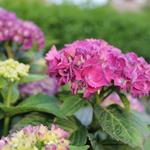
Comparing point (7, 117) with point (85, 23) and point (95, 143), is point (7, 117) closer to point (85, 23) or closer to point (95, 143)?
point (95, 143)

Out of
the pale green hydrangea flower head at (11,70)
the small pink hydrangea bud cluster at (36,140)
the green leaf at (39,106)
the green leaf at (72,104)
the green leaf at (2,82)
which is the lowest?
the small pink hydrangea bud cluster at (36,140)

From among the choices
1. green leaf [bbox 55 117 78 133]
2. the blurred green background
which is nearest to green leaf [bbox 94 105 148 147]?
green leaf [bbox 55 117 78 133]

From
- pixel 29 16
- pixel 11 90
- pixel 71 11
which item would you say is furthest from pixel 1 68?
pixel 71 11

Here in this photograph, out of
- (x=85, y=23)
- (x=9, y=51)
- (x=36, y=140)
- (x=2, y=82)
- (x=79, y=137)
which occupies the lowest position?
(x=36, y=140)

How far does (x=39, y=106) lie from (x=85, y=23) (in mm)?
4450

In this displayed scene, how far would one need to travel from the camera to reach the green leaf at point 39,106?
6.13 feet

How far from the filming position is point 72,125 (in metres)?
1.88

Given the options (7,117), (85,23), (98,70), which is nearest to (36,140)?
(98,70)

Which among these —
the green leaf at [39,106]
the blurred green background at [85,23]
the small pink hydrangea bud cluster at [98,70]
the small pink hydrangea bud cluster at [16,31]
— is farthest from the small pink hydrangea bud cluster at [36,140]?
the blurred green background at [85,23]

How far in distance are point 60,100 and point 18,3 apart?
13.5 feet

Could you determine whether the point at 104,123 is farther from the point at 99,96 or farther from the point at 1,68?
the point at 1,68

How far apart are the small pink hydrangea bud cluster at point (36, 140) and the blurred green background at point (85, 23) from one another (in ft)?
14.2

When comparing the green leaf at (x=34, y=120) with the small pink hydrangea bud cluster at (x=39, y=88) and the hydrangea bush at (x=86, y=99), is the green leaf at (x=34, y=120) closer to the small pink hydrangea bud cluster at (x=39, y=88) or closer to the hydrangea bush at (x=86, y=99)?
the hydrangea bush at (x=86, y=99)

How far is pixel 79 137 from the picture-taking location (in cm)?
179
